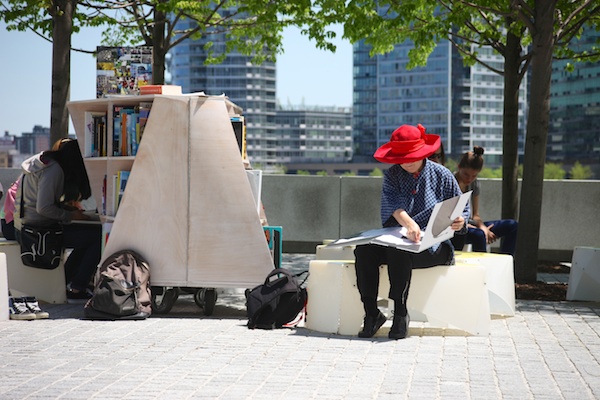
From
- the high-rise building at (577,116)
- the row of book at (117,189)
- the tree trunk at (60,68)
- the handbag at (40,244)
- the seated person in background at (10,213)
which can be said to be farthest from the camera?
the high-rise building at (577,116)

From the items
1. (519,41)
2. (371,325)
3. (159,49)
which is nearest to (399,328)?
(371,325)

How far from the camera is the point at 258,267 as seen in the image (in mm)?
8648

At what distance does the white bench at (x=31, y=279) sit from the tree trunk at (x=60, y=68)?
300 cm

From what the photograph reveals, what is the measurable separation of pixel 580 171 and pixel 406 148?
500ft

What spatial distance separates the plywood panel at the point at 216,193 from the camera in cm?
870

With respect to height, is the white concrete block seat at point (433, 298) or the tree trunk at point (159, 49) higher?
the tree trunk at point (159, 49)

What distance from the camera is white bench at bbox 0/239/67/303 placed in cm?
953

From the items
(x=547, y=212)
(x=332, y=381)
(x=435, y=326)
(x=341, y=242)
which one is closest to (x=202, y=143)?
(x=341, y=242)

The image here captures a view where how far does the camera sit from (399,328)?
753 centimetres

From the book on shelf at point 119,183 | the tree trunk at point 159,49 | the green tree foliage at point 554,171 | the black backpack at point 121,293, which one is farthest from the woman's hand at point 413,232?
the green tree foliage at point 554,171

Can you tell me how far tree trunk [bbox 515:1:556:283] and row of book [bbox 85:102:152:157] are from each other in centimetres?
463

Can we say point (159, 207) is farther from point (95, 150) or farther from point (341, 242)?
point (341, 242)

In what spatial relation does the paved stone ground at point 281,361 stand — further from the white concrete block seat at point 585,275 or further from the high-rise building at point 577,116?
the high-rise building at point 577,116

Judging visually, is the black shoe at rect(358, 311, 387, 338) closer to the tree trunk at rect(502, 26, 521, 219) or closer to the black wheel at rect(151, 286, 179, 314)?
the black wheel at rect(151, 286, 179, 314)
